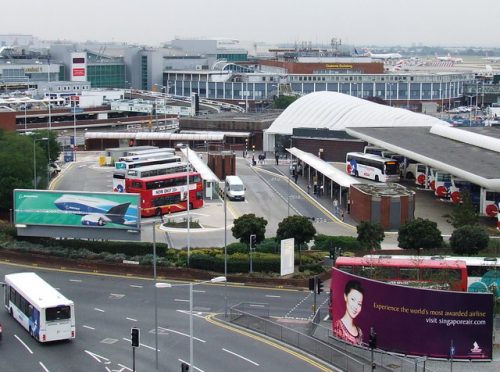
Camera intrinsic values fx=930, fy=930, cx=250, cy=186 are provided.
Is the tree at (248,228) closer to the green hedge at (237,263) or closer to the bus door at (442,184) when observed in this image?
the green hedge at (237,263)

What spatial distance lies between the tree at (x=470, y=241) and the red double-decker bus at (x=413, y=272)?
628 cm

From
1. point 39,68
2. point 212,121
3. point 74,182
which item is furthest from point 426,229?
point 39,68

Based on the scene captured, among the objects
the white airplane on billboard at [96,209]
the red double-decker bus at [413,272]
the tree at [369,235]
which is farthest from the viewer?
the white airplane on billboard at [96,209]

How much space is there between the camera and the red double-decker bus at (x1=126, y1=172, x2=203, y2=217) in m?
45.7

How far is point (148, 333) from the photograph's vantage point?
89.0ft

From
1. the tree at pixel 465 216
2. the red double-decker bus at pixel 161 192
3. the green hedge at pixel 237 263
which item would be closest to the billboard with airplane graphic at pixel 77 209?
the green hedge at pixel 237 263

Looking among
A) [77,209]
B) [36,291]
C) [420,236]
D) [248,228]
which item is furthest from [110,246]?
[420,236]

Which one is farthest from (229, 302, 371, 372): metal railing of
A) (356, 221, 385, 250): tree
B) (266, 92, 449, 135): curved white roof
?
(266, 92, 449, 135): curved white roof

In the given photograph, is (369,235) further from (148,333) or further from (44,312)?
(44,312)

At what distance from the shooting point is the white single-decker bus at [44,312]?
84.1 feet

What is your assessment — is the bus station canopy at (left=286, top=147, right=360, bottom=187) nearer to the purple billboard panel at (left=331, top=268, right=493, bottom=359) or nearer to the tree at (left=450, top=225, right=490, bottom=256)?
the tree at (left=450, top=225, right=490, bottom=256)

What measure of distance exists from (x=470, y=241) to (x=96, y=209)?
1479cm

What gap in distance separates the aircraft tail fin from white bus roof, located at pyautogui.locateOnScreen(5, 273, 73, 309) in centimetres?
918

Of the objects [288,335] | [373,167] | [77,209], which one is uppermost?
[77,209]
